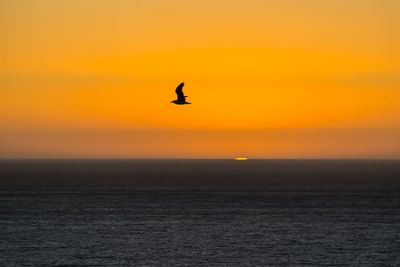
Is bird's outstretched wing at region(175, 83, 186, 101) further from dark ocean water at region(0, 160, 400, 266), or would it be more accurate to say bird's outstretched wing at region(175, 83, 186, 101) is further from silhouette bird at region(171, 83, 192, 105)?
dark ocean water at region(0, 160, 400, 266)

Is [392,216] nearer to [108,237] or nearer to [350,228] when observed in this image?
[350,228]

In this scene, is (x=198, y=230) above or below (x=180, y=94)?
below

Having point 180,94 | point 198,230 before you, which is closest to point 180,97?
point 180,94

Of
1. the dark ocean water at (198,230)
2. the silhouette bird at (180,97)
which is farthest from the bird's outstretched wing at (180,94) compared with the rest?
the dark ocean water at (198,230)

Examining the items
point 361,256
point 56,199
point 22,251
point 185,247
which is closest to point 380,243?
point 361,256

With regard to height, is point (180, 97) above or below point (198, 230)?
above

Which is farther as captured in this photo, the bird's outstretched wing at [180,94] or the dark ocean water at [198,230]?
the dark ocean water at [198,230]

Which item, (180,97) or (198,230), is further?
(198,230)

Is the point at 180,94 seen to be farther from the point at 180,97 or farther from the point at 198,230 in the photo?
the point at 198,230

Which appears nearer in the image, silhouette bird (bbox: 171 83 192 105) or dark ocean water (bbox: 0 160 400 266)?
silhouette bird (bbox: 171 83 192 105)

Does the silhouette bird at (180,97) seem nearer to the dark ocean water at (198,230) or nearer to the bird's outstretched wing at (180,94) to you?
the bird's outstretched wing at (180,94)

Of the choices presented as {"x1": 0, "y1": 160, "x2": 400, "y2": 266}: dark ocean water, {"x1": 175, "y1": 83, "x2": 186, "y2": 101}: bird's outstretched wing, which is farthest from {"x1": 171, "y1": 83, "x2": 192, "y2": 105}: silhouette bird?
{"x1": 0, "y1": 160, "x2": 400, "y2": 266}: dark ocean water

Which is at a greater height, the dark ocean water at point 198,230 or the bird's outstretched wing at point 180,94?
the bird's outstretched wing at point 180,94

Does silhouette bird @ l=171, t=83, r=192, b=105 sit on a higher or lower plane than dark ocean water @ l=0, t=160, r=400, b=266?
higher
